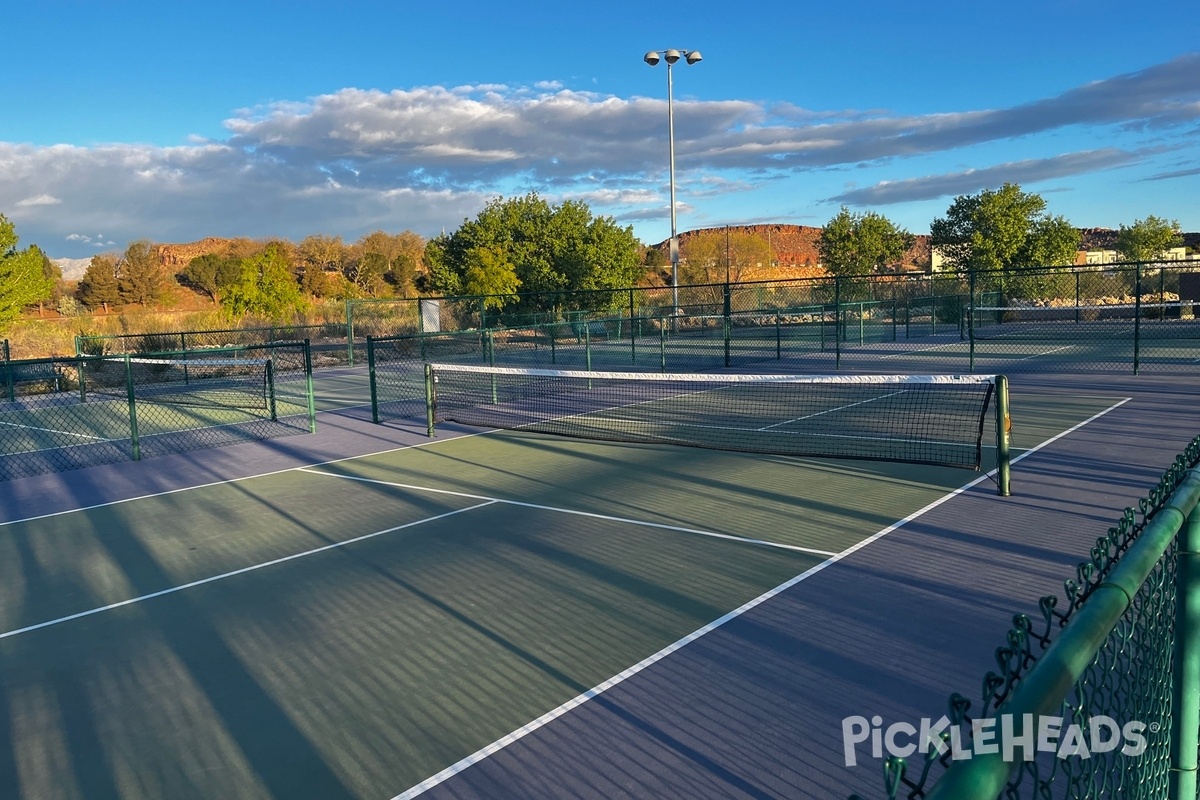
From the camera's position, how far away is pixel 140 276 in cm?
8575

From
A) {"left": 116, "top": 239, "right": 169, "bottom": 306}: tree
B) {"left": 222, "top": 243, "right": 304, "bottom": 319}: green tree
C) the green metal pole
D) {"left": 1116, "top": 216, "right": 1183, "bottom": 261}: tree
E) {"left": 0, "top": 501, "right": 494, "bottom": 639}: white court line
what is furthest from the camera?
{"left": 116, "top": 239, "right": 169, "bottom": 306}: tree

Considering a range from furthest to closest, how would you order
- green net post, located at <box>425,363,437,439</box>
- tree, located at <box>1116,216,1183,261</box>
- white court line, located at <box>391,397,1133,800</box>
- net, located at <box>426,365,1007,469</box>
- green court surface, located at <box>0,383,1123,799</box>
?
1. tree, located at <box>1116,216,1183,261</box>
2. green net post, located at <box>425,363,437,439</box>
3. net, located at <box>426,365,1007,469</box>
4. green court surface, located at <box>0,383,1123,799</box>
5. white court line, located at <box>391,397,1133,800</box>

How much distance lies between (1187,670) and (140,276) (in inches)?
3799

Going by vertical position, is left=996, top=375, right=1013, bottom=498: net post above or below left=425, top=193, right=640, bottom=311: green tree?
below

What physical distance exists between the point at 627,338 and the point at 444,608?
1277 inches

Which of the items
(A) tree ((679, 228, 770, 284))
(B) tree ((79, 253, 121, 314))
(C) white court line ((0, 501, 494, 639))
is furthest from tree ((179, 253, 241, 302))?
(C) white court line ((0, 501, 494, 639))

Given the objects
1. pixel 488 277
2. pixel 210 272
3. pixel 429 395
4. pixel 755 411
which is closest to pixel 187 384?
pixel 429 395

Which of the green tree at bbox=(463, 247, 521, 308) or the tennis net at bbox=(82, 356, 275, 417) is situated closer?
the tennis net at bbox=(82, 356, 275, 417)

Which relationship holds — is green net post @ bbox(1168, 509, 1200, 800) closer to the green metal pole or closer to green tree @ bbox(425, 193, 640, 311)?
the green metal pole

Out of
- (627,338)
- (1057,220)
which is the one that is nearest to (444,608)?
(627,338)

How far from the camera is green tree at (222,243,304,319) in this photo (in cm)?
3625

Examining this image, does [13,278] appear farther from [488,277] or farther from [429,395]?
[429,395]

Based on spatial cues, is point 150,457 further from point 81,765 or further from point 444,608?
point 81,765

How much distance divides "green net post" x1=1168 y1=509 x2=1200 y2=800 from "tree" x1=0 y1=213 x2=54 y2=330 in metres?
43.1
